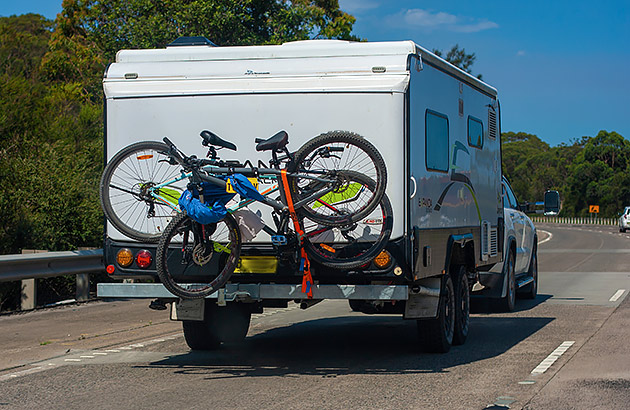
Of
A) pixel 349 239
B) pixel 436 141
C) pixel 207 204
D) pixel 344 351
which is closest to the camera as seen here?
pixel 207 204

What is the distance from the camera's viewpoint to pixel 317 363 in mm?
9422

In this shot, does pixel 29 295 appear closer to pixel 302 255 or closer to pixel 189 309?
pixel 189 309

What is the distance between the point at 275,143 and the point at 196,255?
122 cm

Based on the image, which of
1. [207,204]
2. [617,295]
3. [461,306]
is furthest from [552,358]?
[617,295]

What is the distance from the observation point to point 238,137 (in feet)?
28.9

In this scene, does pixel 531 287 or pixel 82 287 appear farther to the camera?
pixel 531 287

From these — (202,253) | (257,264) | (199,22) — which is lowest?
(257,264)

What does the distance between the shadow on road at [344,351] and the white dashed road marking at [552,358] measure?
0.55 metres

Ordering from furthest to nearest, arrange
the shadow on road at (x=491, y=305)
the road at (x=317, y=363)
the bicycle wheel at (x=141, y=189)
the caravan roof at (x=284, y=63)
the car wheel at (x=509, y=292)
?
the shadow on road at (x=491, y=305)
the car wheel at (x=509, y=292)
the bicycle wheel at (x=141, y=189)
the caravan roof at (x=284, y=63)
the road at (x=317, y=363)

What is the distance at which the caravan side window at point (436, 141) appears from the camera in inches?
363

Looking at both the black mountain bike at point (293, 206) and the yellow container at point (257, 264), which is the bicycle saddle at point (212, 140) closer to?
the black mountain bike at point (293, 206)

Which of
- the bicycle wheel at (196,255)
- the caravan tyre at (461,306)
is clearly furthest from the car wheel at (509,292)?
the bicycle wheel at (196,255)

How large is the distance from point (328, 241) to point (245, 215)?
0.79 metres

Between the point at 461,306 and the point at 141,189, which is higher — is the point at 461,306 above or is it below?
below
